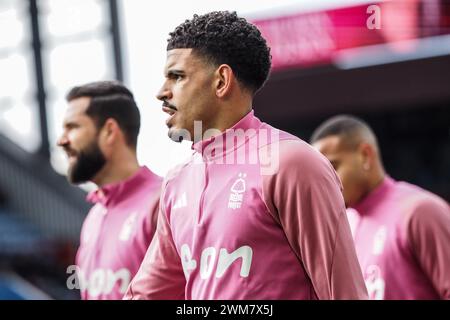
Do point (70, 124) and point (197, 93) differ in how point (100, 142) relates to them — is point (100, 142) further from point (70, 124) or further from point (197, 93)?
point (197, 93)

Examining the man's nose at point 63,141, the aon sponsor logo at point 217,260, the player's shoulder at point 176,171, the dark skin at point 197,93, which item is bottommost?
the aon sponsor logo at point 217,260

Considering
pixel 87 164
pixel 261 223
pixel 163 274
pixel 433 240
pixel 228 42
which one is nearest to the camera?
pixel 261 223

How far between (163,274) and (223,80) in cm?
66

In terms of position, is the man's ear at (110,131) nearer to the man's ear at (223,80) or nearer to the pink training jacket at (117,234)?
the pink training jacket at (117,234)

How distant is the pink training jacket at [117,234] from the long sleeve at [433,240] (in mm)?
1202

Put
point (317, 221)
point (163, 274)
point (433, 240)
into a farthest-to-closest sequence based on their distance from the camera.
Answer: point (433, 240)
point (163, 274)
point (317, 221)

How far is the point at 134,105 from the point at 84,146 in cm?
33

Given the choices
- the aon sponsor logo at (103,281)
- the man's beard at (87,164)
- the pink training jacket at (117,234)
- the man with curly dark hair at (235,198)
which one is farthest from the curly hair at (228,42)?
the man's beard at (87,164)

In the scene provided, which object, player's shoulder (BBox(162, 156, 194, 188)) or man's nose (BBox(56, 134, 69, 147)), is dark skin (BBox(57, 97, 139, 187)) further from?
player's shoulder (BBox(162, 156, 194, 188))

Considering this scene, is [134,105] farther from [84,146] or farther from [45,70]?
[45,70]

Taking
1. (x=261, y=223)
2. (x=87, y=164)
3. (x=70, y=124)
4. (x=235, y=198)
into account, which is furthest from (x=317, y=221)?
(x=70, y=124)

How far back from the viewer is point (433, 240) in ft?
13.4

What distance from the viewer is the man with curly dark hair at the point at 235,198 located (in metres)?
2.55

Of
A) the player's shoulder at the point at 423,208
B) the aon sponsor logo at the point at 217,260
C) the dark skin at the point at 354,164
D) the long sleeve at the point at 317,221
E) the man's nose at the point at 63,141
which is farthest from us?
the dark skin at the point at 354,164
